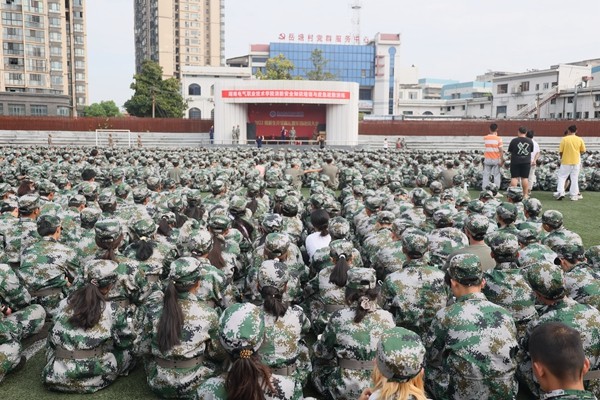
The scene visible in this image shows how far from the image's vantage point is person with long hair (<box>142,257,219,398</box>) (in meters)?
3.96

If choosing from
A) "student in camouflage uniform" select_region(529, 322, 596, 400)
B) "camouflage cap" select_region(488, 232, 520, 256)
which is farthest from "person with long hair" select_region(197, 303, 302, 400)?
"camouflage cap" select_region(488, 232, 520, 256)

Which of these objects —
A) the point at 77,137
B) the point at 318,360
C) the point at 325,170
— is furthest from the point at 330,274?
the point at 77,137

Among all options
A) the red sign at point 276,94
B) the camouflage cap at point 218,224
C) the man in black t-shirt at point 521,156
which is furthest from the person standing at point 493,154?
the red sign at point 276,94

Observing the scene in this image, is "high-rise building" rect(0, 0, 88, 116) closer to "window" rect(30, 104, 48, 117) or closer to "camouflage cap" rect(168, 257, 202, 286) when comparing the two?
"window" rect(30, 104, 48, 117)

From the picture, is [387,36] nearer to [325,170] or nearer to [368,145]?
[368,145]

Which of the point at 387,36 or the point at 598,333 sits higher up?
the point at 387,36

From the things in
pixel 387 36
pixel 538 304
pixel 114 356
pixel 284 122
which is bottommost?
pixel 114 356

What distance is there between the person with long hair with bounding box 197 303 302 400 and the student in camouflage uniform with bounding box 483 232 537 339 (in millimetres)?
2439

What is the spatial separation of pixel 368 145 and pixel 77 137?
2133cm

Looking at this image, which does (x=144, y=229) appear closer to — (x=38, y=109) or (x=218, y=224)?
(x=218, y=224)

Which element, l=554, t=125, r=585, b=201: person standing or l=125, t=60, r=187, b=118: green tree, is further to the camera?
l=125, t=60, r=187, b=118: green tree

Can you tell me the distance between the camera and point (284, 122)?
40.4 metres

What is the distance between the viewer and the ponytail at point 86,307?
4.13m

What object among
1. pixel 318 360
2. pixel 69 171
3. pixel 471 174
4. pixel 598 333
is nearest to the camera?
pixel 598 333
